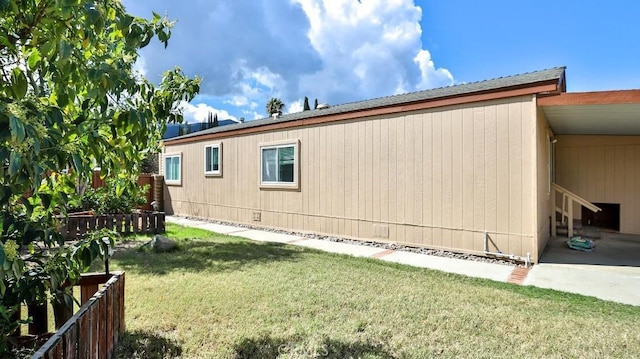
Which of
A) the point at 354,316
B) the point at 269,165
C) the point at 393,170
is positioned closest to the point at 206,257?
the point at 354,316

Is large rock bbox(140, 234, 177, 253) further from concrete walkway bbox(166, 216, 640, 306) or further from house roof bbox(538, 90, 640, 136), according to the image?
house roof bbox(538, 90, 640, 136)

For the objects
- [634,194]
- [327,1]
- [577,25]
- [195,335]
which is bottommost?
[195,335]

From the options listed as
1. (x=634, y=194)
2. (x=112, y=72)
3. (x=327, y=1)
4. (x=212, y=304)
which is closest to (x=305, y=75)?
(x=327, y=1)

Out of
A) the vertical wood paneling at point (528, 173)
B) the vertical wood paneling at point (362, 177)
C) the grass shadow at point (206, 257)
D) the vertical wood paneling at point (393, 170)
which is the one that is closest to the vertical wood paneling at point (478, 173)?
the vertical wood paneling at point (528, 173)

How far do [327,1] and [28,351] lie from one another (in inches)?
495

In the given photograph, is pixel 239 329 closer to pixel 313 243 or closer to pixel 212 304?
pixel 212 304

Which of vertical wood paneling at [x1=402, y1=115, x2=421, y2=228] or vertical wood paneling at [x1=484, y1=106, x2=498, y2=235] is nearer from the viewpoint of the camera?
vertical wood paneling at [x1=484, y1=106, x2=498, y2=235]

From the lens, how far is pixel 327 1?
40.8ft

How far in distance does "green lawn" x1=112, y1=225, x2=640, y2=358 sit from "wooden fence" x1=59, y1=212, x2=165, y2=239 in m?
3.54

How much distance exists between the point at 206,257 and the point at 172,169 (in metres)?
9.55

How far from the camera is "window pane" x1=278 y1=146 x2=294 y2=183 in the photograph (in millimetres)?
9695

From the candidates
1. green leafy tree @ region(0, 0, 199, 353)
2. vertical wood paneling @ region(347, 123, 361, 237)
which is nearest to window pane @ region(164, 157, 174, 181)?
vertical wood paneling @ region(347, 123, 361, 237)

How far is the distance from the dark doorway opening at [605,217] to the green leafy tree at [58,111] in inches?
437

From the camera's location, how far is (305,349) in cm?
296
